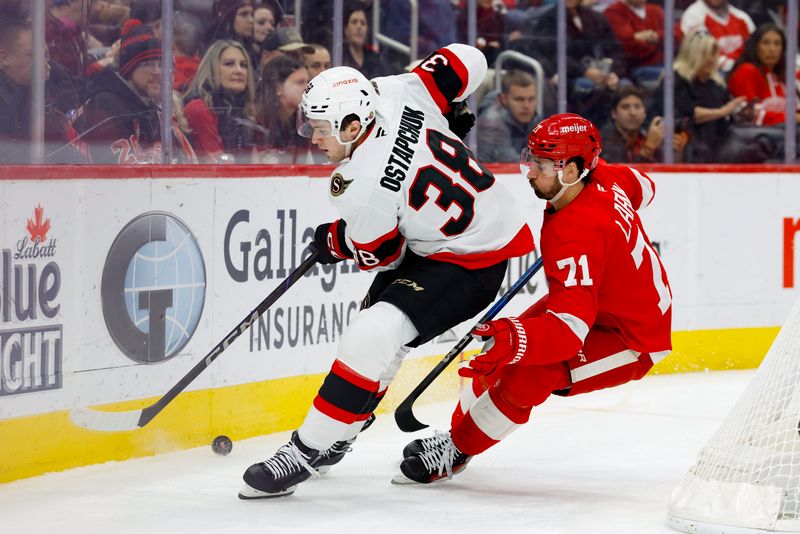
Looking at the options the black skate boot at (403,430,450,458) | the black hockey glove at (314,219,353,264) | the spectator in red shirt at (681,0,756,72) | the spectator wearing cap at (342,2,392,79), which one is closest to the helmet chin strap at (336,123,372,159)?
the black hockey glove at (314,219,353,264)

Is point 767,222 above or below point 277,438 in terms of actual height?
above

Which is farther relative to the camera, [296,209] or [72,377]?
[296,209]

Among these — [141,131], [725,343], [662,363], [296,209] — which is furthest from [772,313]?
[141,131]

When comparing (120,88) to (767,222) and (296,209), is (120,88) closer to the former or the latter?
(296,209)

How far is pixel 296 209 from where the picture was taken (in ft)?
13.8

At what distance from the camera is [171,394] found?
11.7 feet

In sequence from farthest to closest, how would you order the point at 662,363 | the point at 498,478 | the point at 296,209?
the point at 662,363, the point at 296,209, the point at 498,478

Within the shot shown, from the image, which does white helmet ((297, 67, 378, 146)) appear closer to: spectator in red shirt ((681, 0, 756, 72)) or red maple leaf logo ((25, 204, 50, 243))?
red maple leaf logo ((25, 204, 50, 243))

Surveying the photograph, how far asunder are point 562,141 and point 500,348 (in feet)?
1.93

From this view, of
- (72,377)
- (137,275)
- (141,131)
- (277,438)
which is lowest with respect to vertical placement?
(277,438)

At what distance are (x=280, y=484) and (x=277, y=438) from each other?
3.09 ft

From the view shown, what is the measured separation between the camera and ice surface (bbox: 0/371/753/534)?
294 centimetres

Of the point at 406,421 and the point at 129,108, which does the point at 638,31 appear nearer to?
the point at 129,108

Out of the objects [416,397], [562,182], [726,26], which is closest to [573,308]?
[562,182]
